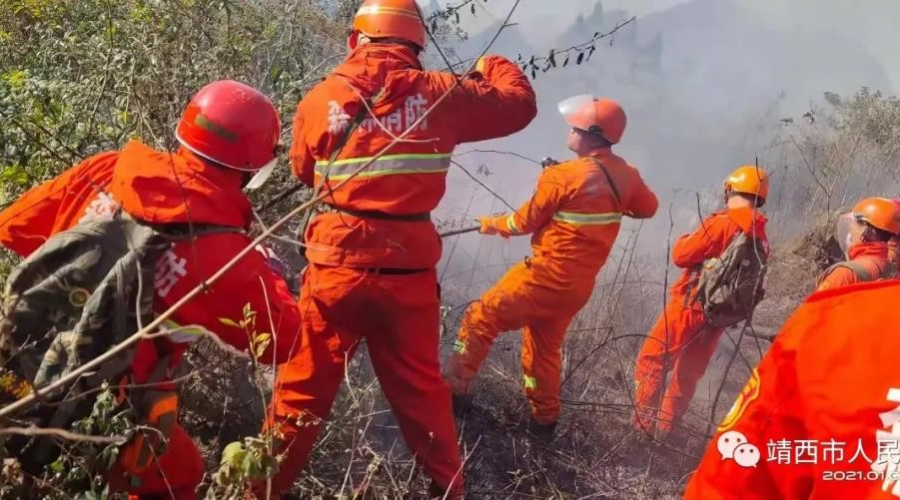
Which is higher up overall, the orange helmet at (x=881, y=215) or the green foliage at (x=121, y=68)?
the orange helmet at (x=881, y=215)

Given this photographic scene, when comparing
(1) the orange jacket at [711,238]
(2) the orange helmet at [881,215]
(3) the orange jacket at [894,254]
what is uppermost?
(2) the orange helmet at [881,215]

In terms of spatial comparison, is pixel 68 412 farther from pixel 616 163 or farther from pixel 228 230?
pixel 616 163

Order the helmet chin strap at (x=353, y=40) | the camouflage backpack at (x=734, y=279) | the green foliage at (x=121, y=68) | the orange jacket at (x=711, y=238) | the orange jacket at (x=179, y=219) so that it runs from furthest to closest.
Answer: the orange jacket at (x=711, y=238), the camouflage backpack at (x=734, y=279), the helmet chin strap at (x=353, y=40), the green foliage at (x=121, y=68), the orange jacket at (x=179, y=219)

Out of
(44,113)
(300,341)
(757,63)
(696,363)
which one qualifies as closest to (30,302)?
(300,341)

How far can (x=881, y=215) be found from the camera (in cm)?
480

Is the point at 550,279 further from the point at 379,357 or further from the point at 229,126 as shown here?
the point at 229,126

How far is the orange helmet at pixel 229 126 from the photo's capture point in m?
2.49

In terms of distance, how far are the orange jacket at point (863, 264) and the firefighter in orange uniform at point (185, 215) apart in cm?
324

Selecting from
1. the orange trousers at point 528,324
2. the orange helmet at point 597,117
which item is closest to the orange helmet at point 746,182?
the orange helmet at point 597,117

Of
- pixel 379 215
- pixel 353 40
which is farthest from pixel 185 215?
pixel 353 40

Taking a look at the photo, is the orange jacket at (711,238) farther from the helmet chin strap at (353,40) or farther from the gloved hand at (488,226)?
the helmet chin strap at (353,40)

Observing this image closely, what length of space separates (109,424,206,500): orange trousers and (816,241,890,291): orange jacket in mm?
3364

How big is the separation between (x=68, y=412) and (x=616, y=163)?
10.8 ft

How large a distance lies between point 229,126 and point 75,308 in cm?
68
